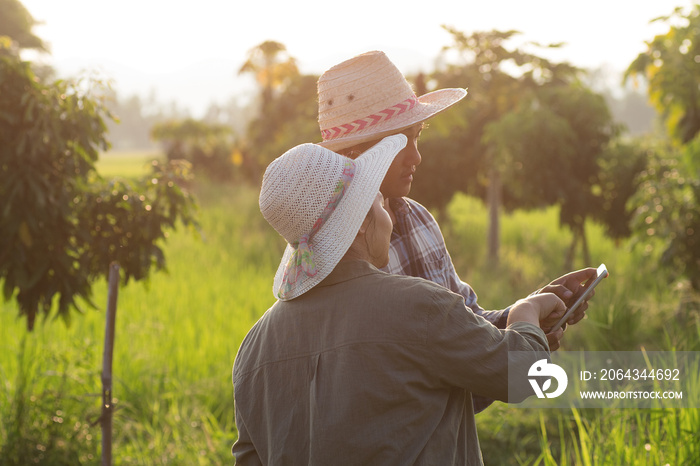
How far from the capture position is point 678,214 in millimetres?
4988

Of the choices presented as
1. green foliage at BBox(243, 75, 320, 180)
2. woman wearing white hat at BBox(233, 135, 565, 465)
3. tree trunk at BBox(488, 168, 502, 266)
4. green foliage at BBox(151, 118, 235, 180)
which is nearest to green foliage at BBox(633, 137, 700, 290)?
tree trunk at BBox(488, 168, 502, 266)

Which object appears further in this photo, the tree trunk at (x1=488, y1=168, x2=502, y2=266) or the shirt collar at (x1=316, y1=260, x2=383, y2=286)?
the tree trunk at (x1=488, y1=168, x2=502, y2=266)

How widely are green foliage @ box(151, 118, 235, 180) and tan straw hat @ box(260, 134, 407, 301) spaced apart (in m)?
16.8

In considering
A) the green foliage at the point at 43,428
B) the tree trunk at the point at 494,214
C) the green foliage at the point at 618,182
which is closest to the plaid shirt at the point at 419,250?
the green foliage at the point at 43,428

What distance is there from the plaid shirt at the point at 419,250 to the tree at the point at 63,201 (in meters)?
1.51

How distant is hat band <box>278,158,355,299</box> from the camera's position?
152cm

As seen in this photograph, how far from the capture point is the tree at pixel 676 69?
18.0 ft

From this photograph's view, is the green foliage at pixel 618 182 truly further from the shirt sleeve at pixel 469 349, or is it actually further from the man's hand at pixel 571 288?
the shirt sleeve at pixel 469 349

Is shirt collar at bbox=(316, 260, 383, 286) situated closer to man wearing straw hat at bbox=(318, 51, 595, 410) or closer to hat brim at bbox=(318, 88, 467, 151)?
man wearing straw hat at bbox=(318, 51, 595, 410)

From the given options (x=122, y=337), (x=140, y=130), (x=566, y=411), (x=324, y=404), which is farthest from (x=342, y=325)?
(x=140, y=130)

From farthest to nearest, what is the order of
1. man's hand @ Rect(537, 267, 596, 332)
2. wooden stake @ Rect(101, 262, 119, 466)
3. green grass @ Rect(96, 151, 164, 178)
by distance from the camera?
green grass @ Rect(96, 151, 164, 178) → wooden stake @ Rect(101, 262, 119, 466) → man's hand @ Rect(537, 267, 596, 332)

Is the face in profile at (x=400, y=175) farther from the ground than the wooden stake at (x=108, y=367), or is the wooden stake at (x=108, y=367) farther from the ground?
the face in profile at (x=400, y=175)

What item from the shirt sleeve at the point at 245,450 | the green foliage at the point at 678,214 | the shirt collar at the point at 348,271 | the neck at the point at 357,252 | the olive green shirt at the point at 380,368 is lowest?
the green foliage at the point at 678,214

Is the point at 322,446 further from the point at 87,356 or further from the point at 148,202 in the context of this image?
the point at 87,356
